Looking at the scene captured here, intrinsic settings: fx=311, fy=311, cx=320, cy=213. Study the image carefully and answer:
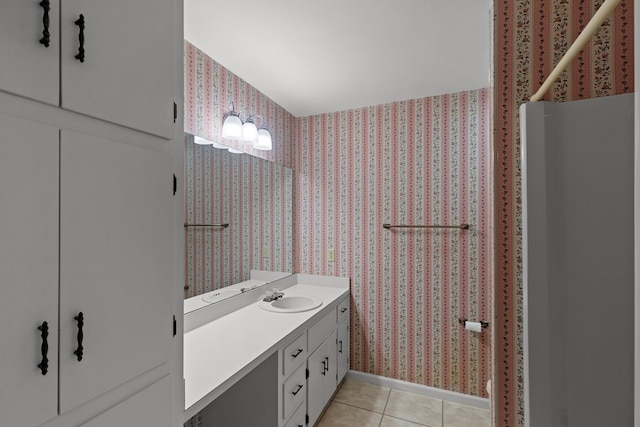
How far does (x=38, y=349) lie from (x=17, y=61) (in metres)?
0.57

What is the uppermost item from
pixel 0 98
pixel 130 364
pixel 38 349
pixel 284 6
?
pixel 284 6

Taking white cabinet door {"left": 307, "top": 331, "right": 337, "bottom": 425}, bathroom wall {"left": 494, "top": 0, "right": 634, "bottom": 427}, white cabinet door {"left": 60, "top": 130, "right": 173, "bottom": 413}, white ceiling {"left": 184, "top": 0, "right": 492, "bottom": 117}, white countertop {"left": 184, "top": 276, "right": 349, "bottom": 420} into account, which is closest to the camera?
white cabinet door {"left": 60, "top": 130, "right": 173, "bottom": 413}

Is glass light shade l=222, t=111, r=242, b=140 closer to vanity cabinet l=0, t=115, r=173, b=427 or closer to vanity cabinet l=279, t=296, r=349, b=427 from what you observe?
vanity cabinet l=0, t=115, r=173, b=427

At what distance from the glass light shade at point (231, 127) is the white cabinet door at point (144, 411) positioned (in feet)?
4.82

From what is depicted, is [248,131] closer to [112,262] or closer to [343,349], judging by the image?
[112,262]

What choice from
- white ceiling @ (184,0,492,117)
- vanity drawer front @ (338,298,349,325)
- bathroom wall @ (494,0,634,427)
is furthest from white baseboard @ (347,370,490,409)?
white ceiling @ (184,0,492,117)

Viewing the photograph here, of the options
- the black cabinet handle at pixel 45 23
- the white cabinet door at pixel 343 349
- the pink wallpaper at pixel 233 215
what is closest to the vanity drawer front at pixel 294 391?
the white cabinet door at pixel 343 349

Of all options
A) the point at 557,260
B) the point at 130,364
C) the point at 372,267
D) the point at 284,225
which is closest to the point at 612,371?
the point at 557,260

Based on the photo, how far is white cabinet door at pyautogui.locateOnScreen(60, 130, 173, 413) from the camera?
2.27ft

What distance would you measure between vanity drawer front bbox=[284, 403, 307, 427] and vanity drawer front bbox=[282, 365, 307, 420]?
41 mm

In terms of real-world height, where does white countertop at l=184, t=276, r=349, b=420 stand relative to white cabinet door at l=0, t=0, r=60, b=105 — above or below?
below

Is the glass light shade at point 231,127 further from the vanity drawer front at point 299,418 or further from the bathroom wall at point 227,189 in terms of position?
the vanity drawer front at point 299,418

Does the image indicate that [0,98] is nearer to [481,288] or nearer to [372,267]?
[372,267]

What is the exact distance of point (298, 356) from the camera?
181 cm
